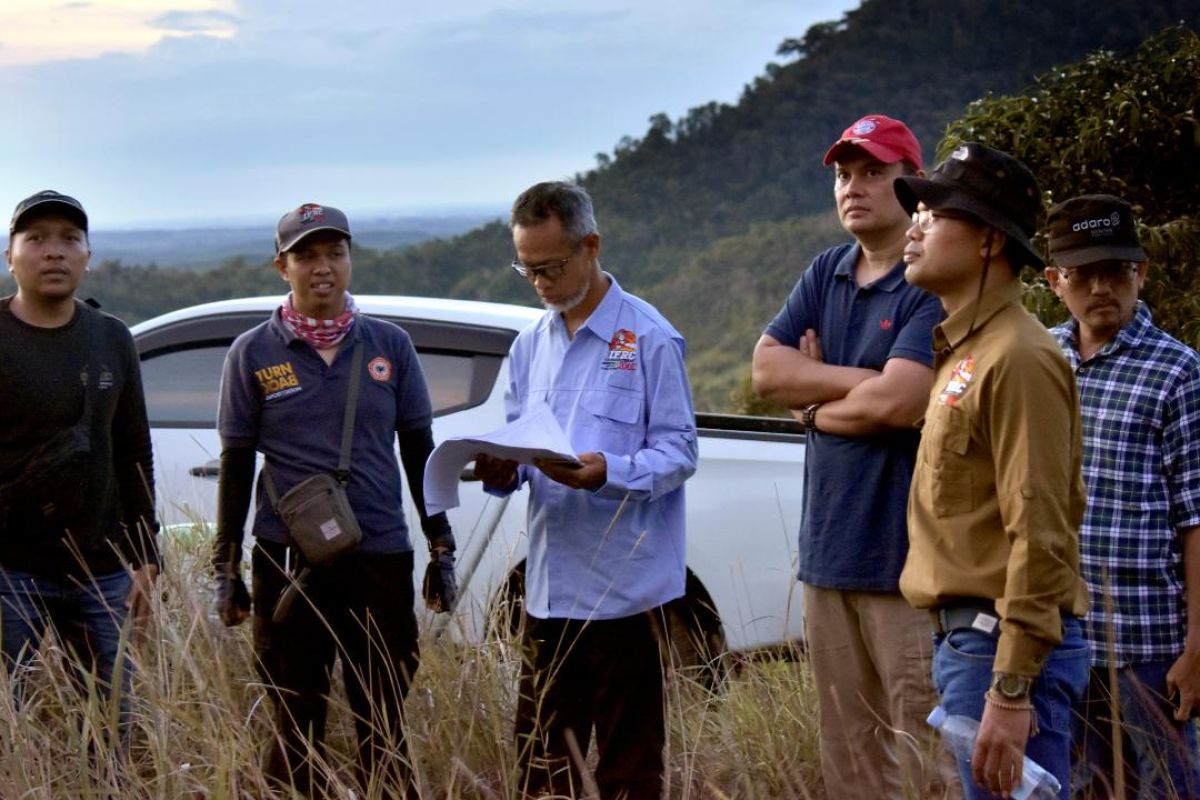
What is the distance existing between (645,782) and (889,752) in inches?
25.5

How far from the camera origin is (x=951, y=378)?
2973 millimetres

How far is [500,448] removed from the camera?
363 cm

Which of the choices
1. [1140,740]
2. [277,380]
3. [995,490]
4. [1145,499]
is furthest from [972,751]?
[277,380]

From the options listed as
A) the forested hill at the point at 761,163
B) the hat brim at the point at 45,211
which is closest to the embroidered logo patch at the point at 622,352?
the hat brim at the point at 45,211

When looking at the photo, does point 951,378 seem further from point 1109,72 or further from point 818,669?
point 1109,72

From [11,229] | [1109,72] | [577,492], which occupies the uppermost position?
[1109,72]

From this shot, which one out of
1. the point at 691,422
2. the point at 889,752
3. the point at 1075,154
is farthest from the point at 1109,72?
the point at 889,752

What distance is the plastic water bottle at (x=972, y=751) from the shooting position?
275cm

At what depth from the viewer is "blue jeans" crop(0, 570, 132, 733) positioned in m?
4.38

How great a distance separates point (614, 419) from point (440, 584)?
0.91 metres

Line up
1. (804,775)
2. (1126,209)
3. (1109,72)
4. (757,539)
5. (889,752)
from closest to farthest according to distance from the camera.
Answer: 1. (889,752)
2. (1126,209)
3. (804,775)
4. (757,539)
5. (1109,72)

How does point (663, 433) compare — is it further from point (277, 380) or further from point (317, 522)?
point (277, 380)

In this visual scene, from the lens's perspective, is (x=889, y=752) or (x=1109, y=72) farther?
(x=1109, y=72)

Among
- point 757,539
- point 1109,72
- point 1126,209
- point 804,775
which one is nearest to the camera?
point 1126,209
